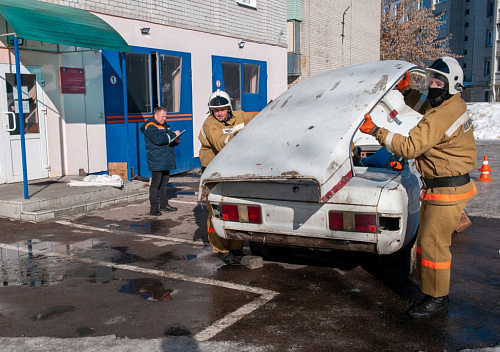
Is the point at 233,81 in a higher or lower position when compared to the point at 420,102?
higher

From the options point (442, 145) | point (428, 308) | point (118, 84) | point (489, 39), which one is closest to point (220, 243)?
point (428, 308)

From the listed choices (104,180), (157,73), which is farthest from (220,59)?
(104,180)

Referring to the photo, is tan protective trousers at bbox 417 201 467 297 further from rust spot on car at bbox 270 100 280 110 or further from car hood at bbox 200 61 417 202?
rust spot on car at bbox 270 100 280 110

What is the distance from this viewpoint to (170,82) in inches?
480

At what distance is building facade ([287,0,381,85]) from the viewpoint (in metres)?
19.7

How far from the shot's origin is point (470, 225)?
7055 millimetres

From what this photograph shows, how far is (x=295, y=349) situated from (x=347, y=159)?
1.53m

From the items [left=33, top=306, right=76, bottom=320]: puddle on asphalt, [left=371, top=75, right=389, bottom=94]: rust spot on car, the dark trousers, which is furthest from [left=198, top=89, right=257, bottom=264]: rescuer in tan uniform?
the dark trousers

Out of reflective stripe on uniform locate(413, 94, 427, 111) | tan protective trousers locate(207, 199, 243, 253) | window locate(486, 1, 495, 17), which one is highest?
window locate(486, 1, 495, 17)

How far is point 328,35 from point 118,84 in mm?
12901

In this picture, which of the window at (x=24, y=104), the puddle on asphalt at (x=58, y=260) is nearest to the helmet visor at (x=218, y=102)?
the puddle on asphalt at (x=58, y=260)

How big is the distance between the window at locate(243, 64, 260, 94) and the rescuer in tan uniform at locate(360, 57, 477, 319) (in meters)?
11.2

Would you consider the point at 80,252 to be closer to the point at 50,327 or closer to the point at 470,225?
the point at 50,327

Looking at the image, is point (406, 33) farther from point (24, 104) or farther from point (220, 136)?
point (220, 136)
